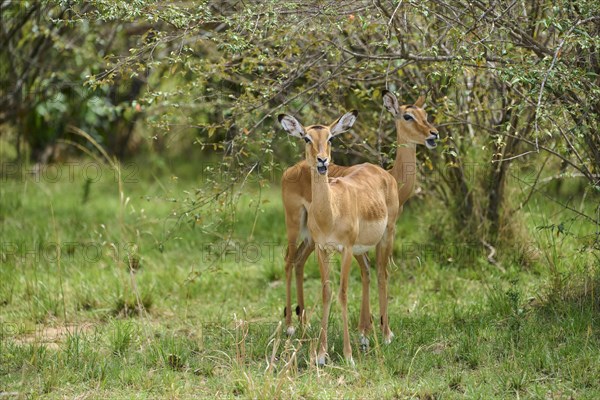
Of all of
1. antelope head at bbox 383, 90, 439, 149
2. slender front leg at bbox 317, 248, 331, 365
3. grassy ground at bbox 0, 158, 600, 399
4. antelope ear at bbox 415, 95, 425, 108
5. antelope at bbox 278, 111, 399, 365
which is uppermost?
antelope ear at bbox 415, 95, 425, 108


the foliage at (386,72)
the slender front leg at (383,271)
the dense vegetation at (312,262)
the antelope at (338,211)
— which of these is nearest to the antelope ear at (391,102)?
the foliage at (386,72)

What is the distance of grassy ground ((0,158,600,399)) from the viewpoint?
5.26 metres

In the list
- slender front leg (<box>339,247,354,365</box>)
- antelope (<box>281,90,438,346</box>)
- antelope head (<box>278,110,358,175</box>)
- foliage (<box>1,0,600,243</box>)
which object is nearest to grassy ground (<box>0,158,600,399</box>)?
slender front leg (<box>339,247,354,365</box>)

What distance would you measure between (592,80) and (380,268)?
1.93 meters

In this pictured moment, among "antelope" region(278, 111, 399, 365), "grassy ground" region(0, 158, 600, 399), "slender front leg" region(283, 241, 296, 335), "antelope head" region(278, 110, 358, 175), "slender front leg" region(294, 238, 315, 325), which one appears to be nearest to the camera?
"grassy ground" region(0, 158, 600, 399)

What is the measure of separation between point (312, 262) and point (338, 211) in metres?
2.47

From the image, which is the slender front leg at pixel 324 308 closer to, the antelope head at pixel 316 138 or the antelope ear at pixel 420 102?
the antelope head at pixel 316 138

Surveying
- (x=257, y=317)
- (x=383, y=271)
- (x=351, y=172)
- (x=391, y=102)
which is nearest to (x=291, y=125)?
(x=351, y=172)

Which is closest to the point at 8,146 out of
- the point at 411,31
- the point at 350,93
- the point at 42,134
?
the point at 42,134

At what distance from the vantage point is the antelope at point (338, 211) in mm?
5559

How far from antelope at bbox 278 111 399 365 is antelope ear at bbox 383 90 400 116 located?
0.62 m

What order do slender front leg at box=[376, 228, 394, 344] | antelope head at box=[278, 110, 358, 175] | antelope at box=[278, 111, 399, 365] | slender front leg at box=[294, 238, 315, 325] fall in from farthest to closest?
slender front leg at box=[294, 238, 315, 325] → slender front leg at box=[376, 228, 394, 344] → antelope at box=[278, 111, 399, 365] → antelope head at box=[278, 110, 358, 175]

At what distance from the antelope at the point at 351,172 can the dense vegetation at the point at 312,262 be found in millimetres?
164

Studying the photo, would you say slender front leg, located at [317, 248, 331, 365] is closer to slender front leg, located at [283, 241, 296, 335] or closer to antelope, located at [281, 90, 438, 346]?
antelope, located at [281, 90, 438, 346]
